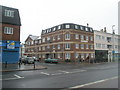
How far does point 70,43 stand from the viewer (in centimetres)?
3578

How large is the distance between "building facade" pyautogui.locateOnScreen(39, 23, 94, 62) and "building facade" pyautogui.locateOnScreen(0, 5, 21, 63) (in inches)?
595

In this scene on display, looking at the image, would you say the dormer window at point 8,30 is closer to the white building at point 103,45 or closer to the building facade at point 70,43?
the building facade at point 70,43

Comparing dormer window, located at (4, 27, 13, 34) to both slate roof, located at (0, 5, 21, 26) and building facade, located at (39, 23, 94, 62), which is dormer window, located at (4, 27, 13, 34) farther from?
building facade, located at (39, 23, 94, 62)

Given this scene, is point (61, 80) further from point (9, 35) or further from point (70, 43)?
point (70, 43)

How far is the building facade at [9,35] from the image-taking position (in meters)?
22.3

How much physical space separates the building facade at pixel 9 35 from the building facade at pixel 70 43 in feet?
49.6

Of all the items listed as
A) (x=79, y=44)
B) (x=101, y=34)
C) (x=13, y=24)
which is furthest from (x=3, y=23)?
(x=101, y=34)

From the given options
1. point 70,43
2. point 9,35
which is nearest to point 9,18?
point 9,35

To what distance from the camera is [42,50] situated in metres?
46.2

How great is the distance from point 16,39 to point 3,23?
371 cm

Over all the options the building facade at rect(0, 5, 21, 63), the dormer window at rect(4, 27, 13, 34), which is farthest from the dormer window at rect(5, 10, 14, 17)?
the dormer window at rect(4, 27, 13, 34)

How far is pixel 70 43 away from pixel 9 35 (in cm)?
1772

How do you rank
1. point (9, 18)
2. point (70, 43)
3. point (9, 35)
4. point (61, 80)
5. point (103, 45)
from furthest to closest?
point (103, 45) < point (70, 43) < point (9, 18) < point (9, 35) < point (61, 80)

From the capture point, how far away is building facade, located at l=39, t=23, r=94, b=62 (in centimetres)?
3572
